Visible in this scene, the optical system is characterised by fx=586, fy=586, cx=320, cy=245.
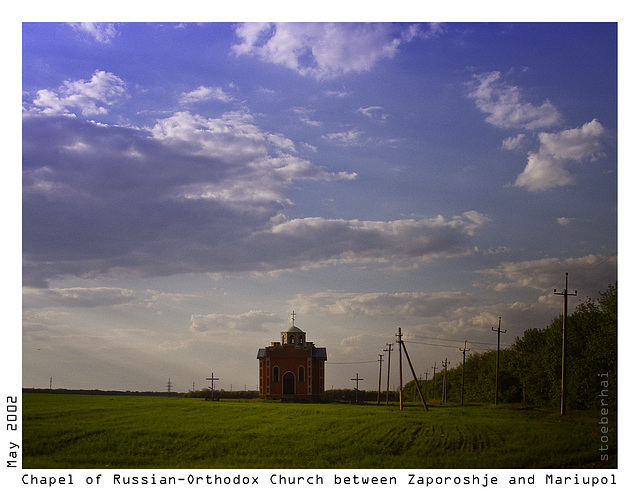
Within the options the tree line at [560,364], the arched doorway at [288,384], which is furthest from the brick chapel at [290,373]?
the tree line at [560,364]

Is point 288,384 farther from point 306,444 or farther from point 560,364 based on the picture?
point 306,444

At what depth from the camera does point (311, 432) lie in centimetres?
3219

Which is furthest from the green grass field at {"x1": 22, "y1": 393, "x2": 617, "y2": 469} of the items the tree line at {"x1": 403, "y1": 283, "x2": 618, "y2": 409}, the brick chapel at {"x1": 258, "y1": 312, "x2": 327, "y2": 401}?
the brick chapel at {"x1": 258, "y1": 312, "x2": 327, "y2": 401}

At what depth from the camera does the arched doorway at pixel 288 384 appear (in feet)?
243

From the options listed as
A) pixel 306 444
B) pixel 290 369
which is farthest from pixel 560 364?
pixel 306 444

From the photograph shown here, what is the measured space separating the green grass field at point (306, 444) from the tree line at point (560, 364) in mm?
9886

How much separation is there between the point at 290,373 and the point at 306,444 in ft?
154

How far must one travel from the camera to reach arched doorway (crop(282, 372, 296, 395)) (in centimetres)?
7419

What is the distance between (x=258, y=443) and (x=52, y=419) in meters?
13.2

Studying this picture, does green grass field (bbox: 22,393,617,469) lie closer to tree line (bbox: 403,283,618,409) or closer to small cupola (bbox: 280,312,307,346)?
tree line (bbox: 403,283,618,409)

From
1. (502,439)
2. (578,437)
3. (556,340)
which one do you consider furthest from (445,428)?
(556,340)

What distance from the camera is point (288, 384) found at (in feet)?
245

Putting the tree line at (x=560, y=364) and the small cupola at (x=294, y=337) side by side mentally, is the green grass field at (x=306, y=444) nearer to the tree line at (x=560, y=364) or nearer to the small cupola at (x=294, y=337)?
the tree line at (x=560, y=364)
